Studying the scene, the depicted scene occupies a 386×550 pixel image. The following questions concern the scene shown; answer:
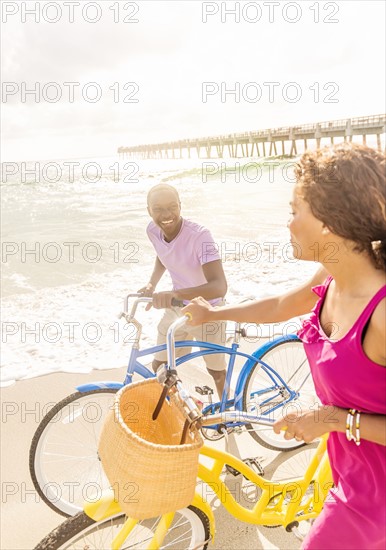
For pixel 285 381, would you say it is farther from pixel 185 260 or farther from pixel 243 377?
pixel 185 260

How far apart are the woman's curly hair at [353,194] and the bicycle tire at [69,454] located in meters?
2.13

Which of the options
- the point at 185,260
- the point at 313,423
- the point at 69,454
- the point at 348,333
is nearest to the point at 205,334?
the point at 185,260

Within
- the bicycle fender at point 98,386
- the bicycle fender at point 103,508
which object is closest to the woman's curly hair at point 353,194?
the bicycle fender at point 103,508

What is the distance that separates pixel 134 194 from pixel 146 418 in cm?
2699

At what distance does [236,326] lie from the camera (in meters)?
3.63

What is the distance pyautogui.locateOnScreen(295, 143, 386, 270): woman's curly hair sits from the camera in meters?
1.70

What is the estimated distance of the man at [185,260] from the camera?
3625 mm

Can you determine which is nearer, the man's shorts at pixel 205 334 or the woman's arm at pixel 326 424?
the woman's arm at pixel 326 424

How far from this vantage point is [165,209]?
370 cm

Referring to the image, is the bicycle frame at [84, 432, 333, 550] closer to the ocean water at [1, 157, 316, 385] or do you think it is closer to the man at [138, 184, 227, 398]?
the man at [138, 184, 227, 398]

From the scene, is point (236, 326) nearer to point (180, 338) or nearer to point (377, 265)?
point (180, 338)

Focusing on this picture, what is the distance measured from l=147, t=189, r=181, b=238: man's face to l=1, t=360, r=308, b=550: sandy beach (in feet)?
6.38

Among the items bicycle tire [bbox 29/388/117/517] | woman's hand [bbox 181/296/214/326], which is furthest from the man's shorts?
woman's hand [bbox 181/296/214/326]

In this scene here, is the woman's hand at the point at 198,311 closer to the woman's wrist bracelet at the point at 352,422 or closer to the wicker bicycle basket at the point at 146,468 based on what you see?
the wicker bicycle basket at the point at 146,468
